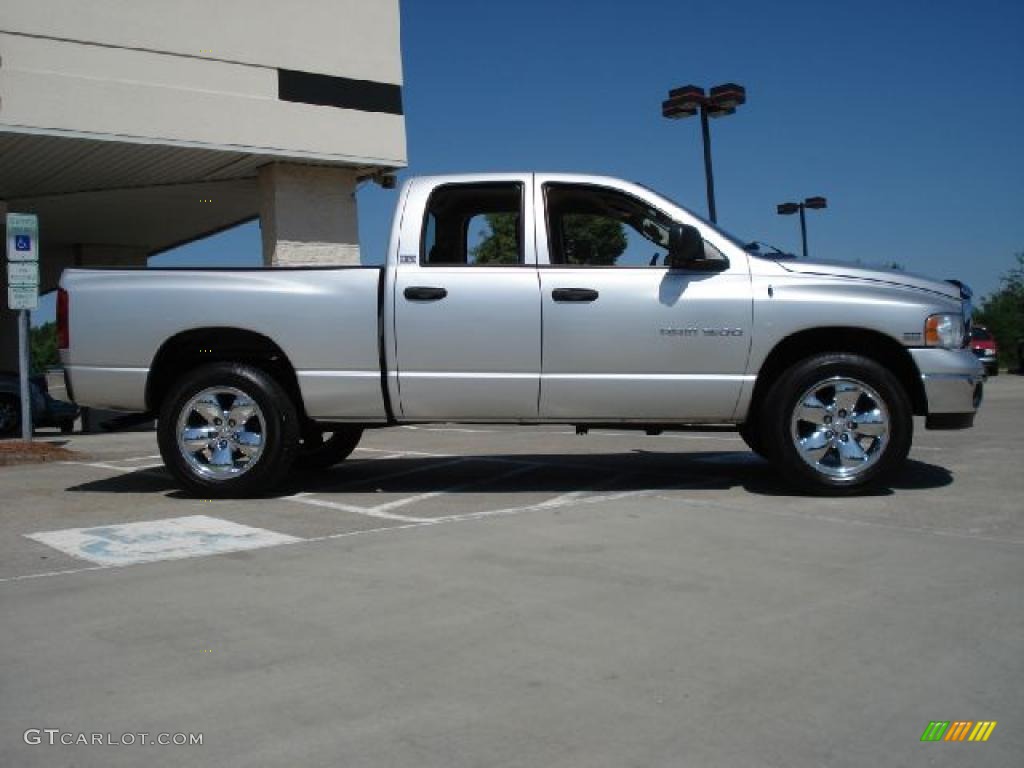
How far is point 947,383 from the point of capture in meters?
6.25

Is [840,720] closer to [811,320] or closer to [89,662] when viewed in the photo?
[89,662]

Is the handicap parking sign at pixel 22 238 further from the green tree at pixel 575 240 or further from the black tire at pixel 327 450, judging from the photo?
the green tree at pixel 575 240

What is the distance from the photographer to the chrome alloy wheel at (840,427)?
6293mm

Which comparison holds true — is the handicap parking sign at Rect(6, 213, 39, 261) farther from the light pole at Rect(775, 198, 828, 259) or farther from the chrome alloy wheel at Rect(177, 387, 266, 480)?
the light pole at Rect(775, 198, 828, 259)

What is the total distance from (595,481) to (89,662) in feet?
14.4

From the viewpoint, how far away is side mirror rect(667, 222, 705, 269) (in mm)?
6203

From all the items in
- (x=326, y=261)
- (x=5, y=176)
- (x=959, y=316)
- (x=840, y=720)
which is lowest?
(x=840, y=720)

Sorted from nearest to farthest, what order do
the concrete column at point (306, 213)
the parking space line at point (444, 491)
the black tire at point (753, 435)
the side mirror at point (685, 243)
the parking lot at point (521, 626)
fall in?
the parking lot at point (521, 626), the side mirror at point (685, 243), the parking space line at point (444, 491), the black tire at point (753, 435), the concrete column at point (306, 213)

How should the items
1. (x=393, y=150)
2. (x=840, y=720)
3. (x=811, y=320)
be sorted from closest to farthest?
(x=840, y=720) → (x=811, y=320) → (x=393, y=150)

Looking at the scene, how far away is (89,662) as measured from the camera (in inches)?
133

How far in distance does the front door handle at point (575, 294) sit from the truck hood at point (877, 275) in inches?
47.9

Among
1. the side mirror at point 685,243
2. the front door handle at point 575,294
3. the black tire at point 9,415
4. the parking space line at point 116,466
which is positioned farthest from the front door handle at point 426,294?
the black tire at point 9,415

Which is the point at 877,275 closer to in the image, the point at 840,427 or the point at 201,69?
the point at 840,427

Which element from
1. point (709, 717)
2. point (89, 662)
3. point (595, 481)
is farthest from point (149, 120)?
point (709, 717)
